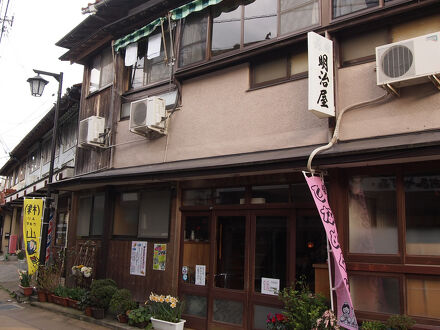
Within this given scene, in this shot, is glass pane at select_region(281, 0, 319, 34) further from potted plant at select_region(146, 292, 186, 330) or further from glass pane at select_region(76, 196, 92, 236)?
glass pane at select_region(76, 196, 92, 236)

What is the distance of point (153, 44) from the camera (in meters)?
12.2

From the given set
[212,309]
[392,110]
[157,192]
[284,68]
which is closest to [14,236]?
[157,192]

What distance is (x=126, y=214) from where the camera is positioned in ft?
40.6

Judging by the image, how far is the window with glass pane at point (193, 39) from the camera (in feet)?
35.3

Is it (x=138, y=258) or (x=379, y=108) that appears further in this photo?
(x=138, y=258)

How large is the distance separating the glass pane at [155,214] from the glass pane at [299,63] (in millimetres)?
4436

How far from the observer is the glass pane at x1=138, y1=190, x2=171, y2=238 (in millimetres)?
10974

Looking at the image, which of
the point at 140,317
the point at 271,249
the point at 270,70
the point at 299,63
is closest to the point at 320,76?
the point at 299,63

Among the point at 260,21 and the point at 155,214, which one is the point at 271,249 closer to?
the point at 155,214

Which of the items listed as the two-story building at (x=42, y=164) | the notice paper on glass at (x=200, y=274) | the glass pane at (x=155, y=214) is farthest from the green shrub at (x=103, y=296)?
the two-story building at (x=42, y=164)

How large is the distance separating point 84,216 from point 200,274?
19.8ft

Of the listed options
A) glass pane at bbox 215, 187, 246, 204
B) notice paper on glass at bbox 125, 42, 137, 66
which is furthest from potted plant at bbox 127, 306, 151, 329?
notice paper on glass at bbox 125, 42, 137, 66

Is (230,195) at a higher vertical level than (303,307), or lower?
higher

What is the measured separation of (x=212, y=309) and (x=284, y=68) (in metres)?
5.42
